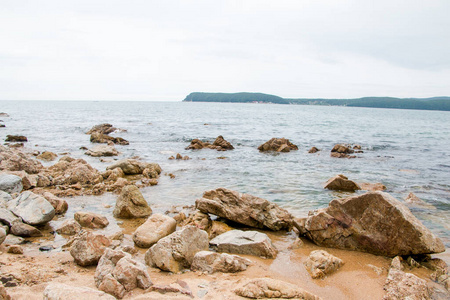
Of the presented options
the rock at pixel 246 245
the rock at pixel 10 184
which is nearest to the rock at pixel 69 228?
the rock at pixel 246 245

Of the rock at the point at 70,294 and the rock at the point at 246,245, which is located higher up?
the rock at the point at 70,294

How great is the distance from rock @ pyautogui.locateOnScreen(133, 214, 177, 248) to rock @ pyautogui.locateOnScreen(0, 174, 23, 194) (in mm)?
5613

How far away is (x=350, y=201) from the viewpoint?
7531 mm

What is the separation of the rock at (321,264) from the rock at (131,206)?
17.3 ft

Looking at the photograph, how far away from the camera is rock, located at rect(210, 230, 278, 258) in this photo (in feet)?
22.1

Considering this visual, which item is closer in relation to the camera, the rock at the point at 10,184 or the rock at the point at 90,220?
the rock at the point at 90,220

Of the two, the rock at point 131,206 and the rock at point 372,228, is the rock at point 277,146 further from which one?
the rock at point 372,228

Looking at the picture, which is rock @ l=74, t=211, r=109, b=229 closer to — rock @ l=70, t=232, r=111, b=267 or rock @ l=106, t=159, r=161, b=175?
rock @ l=70, t=232, r=111, b=267

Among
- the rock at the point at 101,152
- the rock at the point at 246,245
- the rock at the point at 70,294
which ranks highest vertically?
the rock at the point at 70,294

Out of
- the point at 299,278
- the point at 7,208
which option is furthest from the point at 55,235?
the point at 299,278

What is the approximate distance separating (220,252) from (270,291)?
237 centimetres

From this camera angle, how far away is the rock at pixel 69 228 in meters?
7.58

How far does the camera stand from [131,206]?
9219mm

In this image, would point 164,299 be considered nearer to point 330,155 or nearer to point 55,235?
point 55,235
